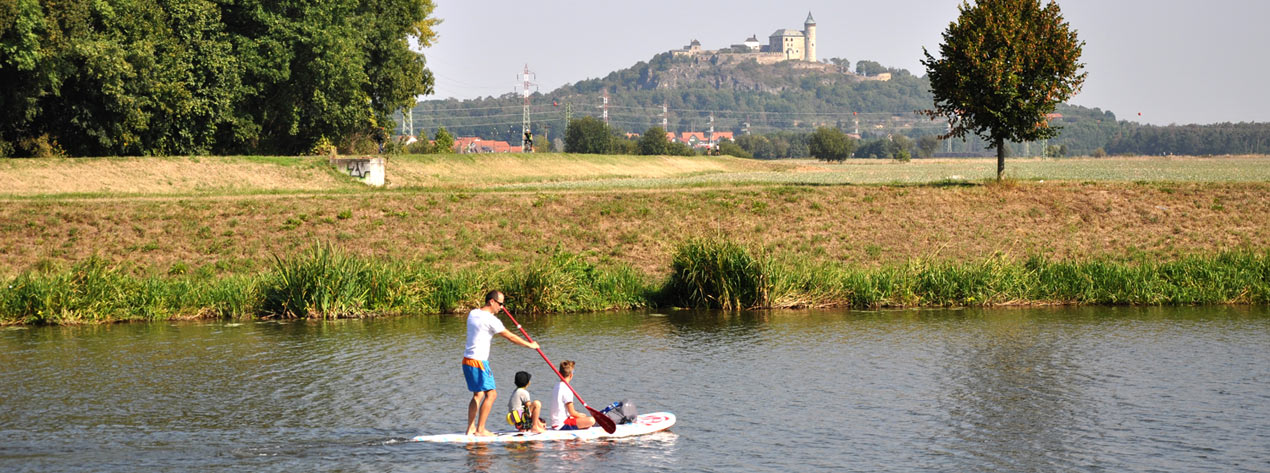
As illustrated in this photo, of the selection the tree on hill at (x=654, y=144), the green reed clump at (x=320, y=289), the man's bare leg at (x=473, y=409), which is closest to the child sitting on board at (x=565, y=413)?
the man's bare leg at (x=473, y=409)

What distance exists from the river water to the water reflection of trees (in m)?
0.06

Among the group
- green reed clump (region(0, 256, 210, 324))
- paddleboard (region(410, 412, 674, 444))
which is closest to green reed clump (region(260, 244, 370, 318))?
green reed clump (region(0, 256, 210, 324))

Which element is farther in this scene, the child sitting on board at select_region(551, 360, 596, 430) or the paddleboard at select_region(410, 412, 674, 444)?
the child sitting on board at select_region(551, 360, 596, 430)

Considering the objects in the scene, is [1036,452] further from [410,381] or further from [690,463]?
[410,381]

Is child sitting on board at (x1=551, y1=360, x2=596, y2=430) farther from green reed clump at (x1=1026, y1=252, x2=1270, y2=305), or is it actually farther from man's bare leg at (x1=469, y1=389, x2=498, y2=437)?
green reed clump at (x1=1026, y1=252, x2=1270, y2=305)

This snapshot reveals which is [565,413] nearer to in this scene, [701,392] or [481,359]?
[481,359]

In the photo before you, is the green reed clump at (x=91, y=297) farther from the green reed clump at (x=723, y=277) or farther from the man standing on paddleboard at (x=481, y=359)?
the man standing on paddleboard at (x=481, y=359)

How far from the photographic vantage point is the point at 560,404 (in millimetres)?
18266

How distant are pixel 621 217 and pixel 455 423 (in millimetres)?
26626

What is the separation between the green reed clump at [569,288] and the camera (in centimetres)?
3247

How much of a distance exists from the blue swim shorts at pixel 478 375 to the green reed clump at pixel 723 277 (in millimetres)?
15543

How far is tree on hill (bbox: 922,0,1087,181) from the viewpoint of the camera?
156 ft

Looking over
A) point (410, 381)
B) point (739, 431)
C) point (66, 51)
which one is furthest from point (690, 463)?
point (66, 51)

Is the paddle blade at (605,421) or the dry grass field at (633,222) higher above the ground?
the dry grass field at (633,222)
